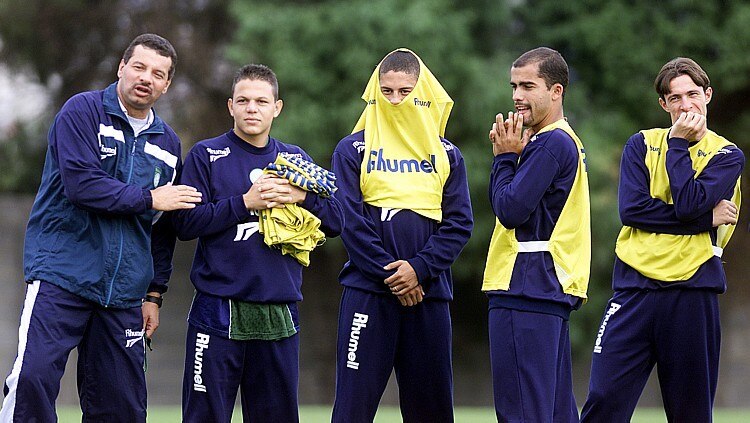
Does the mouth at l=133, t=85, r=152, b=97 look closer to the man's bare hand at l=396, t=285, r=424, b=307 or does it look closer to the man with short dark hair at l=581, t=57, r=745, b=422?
the man's bare hand at l=396, t=285, r=424, b=307

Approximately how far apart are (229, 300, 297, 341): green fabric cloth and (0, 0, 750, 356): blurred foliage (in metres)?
9.09

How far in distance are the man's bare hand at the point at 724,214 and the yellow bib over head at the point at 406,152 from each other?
1.49 metres

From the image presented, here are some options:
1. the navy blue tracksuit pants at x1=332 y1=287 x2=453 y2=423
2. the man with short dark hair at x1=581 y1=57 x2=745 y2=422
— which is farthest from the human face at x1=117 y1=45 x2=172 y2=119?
the man with short dark hair at x1=581 y1=57 x2=745 y2=422

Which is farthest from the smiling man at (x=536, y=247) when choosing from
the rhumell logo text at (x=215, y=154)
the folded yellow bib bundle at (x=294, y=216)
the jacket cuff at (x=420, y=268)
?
the rhumell logo text at (x=215, y=154)

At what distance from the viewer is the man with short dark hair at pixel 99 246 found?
518cm

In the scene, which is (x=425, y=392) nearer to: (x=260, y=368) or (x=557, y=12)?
(x=260, y=368)

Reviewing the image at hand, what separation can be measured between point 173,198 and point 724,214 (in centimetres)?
297

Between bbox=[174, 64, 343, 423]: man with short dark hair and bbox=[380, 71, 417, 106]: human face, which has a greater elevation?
bbox=[380, 71, 417, 106]: human face

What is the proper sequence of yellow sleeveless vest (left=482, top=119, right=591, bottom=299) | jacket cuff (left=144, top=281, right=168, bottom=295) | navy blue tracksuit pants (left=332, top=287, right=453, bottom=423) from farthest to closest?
1. jacket cuff (left=144, top=281, right=168, bottom=295)
2. navy blue tracksuit pants (left=332, top=287, right=453, bottom=423)
3. yellow sleeveless vest (left=482, top=119, right=591, bottom=299)

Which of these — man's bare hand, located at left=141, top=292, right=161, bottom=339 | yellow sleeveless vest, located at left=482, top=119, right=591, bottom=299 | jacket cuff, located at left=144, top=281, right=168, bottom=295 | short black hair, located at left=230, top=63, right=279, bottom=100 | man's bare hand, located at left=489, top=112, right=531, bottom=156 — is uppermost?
short black hair, located at left=230, top=63, right=279, bottom=100

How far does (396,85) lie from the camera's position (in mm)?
5801

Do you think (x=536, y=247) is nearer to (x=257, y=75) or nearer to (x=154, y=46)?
(x=257, y=75)

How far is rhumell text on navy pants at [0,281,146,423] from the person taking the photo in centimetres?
510

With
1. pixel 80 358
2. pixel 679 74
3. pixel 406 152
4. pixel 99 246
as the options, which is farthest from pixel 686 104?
pixel 80 358
